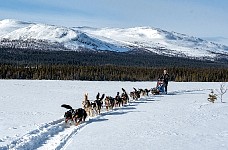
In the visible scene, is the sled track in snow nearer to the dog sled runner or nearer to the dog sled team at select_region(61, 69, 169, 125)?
the dog sled team at select_region(61, 69, 169, 125)

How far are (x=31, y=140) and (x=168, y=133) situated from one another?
4.00 metres

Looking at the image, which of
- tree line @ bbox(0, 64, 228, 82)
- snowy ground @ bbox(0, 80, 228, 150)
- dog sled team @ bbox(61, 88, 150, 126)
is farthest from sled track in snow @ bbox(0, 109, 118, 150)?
tree line @ bbox(0, 64, 228, 82)

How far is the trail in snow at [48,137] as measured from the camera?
10.3 metres

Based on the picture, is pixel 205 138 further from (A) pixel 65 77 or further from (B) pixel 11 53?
(B) pixel 11 53

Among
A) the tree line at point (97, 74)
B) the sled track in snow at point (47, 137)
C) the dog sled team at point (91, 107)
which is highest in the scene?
the tree line at point (97, 74)

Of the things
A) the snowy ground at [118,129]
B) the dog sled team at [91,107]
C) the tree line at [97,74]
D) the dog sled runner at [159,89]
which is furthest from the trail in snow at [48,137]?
the tree line at [97,74]

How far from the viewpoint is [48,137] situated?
1192cm

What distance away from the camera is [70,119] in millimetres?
14367

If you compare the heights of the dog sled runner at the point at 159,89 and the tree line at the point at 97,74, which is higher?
the tree line at the point at 97,74

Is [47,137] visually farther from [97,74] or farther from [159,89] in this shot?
[97,74]

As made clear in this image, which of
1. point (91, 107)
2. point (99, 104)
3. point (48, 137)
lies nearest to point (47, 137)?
point (48, 137)

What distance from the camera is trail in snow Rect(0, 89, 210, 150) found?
1027 centimetres

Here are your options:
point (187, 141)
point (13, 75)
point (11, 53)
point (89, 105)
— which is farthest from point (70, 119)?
point (11, 53)

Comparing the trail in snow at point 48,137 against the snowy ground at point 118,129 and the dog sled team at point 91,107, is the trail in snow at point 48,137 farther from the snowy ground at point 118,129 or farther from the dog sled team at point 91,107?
the dog sled team at point 91,107
